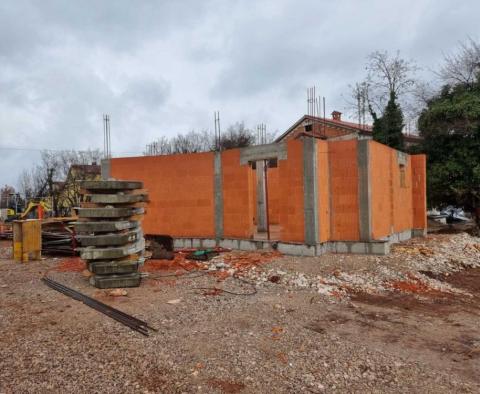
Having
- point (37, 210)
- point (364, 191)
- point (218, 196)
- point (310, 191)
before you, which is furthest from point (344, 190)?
point (37, 210)

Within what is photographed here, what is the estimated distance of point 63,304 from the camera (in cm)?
627

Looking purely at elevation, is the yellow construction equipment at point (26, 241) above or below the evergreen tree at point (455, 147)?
below

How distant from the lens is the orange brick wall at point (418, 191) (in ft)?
49.1

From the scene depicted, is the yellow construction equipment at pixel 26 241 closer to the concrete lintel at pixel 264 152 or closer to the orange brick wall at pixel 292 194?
the concrete lintel at pixel 264 152

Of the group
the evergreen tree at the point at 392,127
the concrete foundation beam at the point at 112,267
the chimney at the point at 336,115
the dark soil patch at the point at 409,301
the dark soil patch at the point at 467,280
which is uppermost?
the chimney at the point at 336,115

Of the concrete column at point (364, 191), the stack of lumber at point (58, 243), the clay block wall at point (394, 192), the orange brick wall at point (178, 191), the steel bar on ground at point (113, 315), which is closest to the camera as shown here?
the steel bar on ground at point (113, 315)

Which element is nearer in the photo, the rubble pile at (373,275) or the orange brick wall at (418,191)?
the rubble pile at (373,275)

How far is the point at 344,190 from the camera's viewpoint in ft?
33.9

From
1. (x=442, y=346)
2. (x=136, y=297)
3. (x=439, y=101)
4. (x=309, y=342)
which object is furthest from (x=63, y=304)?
(x=439, y=101)

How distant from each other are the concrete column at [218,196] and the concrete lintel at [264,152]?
2.83ft

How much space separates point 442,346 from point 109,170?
11.5 meters

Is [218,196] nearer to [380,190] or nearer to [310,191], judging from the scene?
[310,191]

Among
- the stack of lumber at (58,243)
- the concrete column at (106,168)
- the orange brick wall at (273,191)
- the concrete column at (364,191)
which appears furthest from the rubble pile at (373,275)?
the orange brick wall at (273,191)

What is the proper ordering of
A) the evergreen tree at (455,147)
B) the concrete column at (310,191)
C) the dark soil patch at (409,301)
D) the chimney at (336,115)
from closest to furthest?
the dark soil patch at (409,301)
the concrete column at (310,191)
the evergreen tree at (455,147)
the chimney at (336,115)
